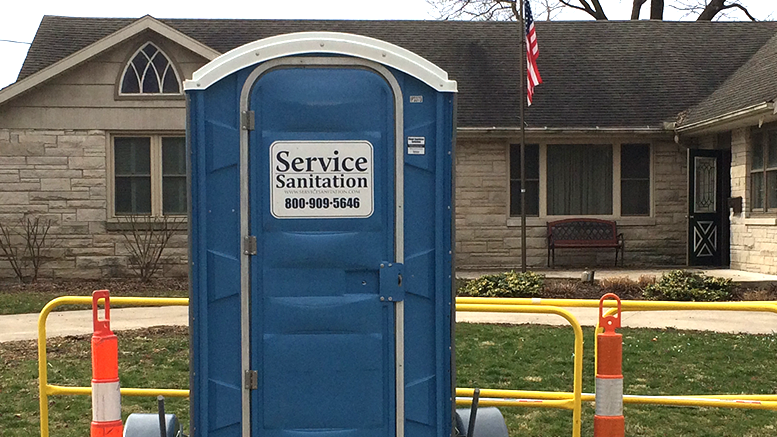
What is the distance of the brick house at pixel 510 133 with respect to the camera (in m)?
15.8

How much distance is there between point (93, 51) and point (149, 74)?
40.2 inches

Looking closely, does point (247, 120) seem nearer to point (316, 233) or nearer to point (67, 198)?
point (316, 233)

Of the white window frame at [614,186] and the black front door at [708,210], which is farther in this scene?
the white window frame at [614,186]

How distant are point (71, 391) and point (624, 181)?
14505 millimetres

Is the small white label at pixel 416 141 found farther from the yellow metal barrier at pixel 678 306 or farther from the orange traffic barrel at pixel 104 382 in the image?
the orange traffic barrel at pixel 104 382

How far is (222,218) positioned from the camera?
153 inches

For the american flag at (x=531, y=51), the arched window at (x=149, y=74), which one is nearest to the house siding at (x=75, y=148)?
the arched window at (x=149, y=74)

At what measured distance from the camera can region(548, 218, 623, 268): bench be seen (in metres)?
17.2

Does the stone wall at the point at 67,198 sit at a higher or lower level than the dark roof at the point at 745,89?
lower

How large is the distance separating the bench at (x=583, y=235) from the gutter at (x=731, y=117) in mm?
2328

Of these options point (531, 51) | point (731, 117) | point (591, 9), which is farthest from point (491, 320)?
point (591, 9)

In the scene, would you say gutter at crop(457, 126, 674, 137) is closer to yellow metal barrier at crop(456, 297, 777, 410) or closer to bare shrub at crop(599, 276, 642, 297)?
bare shrub at crop(599, 276, 642, 297)

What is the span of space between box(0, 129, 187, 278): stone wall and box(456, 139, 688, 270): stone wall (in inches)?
217

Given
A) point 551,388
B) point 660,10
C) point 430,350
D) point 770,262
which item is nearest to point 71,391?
point 430,350
